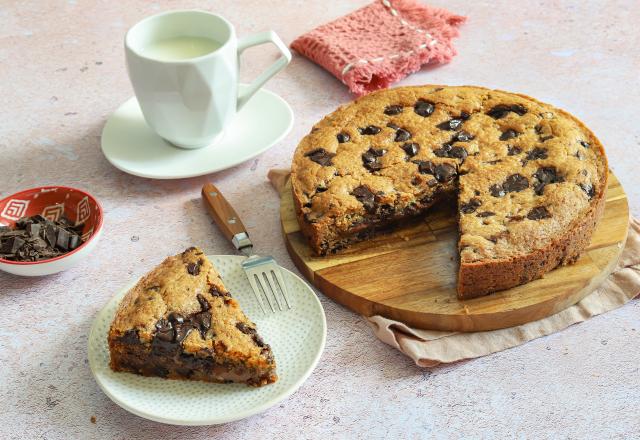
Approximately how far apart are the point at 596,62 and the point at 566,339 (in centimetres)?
188

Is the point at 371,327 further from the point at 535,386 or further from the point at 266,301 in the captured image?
the point at 535,386

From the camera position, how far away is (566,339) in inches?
101

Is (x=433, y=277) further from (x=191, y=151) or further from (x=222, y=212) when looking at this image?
(x=191, y=151)

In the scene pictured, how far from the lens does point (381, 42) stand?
3.87 meters

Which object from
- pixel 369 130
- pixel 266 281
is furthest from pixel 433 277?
pixel 369 130

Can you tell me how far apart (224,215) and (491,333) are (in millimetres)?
1079

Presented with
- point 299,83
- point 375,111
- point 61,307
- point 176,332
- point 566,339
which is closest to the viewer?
point 176,332

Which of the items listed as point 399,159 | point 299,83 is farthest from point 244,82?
point 399,159

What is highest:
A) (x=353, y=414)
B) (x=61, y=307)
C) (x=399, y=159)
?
(x=399, y=159)

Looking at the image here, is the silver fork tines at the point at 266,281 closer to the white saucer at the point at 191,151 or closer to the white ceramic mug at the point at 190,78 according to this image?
the white saucer at the point at 191,151

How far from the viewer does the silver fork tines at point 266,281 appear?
2.60 m

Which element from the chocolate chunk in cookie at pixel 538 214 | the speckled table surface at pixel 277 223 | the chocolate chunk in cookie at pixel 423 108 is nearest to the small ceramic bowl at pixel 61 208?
the speckled table surface at pixel 277 223

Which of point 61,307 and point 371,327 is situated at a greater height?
point 371,327

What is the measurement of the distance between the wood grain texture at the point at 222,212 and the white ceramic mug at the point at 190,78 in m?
0.28
